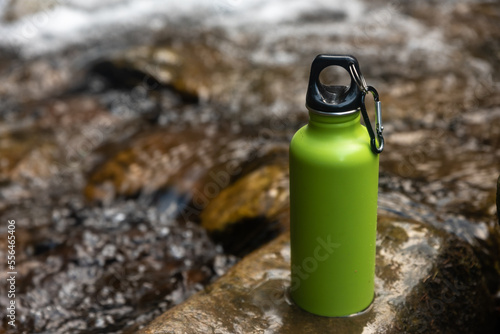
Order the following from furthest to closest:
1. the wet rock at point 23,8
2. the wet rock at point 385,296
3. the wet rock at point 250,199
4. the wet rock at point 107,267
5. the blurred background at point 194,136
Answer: the wet rock at point 23,8 → the wet rock at point 250,199 → the blurred background at point 194,136 → the wet rock at point 107,267 → the wet rock at point 385,296

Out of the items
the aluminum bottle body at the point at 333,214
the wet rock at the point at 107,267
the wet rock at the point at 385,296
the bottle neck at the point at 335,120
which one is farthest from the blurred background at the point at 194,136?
the bottle neck at the point at 335,120

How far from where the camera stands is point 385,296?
7.41 ft

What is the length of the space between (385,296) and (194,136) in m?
2.66

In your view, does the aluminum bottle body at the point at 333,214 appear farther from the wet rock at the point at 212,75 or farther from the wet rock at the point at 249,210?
the wet rock at the point at 212,75

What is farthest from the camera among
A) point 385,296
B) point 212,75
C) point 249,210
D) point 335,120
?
point 212,75

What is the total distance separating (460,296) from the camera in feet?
7.91

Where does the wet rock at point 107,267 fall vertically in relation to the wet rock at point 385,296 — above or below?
below

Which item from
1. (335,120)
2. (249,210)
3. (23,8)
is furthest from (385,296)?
(23,8)

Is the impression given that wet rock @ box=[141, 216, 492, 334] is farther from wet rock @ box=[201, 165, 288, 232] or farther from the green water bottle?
wet rock @ box=[201, 165, 288, 232]

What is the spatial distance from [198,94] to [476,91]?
2614mm

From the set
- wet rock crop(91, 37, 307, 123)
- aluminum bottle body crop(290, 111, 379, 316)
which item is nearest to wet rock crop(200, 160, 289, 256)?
aluminum bottle body crop(290, 111, 379, 316)

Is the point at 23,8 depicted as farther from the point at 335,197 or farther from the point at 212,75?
the point at 335,197

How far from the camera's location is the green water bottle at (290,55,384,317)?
1975 millimetres

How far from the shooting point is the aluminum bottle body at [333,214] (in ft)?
6.52
